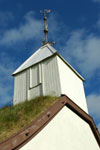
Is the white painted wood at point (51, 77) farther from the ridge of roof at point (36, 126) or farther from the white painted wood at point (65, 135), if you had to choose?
the white painted wood at point (65, 135)

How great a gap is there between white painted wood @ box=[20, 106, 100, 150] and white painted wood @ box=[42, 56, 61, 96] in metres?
1.70

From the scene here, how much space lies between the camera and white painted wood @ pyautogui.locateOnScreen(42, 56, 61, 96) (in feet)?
38.8

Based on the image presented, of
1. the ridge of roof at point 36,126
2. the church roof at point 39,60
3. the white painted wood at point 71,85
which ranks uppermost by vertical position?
the church roof at point 39,60

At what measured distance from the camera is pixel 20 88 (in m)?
13.6

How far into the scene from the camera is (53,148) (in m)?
8.18

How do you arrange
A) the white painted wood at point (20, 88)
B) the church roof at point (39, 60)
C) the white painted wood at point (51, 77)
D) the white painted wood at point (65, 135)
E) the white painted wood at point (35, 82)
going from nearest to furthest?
the white painted wood at point (65, 135) → the white painted wood at point (51, 77) → the white painted wood at point (35, 82) → the white painted wood at point (20, 88) → the church roof at point (39, 60)

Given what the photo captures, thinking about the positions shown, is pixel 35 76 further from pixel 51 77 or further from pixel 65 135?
pixel 65 135

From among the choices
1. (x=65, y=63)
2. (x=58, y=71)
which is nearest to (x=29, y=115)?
(x=58, y=71)

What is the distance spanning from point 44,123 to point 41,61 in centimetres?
626

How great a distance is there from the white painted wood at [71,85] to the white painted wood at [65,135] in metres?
1.65

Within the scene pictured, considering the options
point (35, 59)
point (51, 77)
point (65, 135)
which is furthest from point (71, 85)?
point (65, 135)

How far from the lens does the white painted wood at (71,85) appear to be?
1223cm

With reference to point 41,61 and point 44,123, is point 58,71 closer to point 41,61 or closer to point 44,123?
point 41,61

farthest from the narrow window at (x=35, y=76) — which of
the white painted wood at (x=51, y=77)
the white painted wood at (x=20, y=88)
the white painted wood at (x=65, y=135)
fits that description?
the white painted wood at (x=65, y=135)
